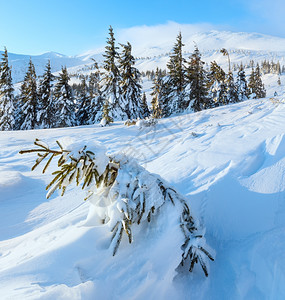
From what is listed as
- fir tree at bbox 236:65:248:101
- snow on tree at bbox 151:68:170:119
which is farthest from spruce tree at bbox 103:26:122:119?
fir tree at bbox 236:65:248:101

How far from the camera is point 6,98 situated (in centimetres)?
2455

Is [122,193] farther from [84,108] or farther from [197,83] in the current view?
[84,108]

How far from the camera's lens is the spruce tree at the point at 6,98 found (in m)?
24.3

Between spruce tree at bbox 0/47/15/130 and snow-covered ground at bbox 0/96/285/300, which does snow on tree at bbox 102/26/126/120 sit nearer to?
spruce tree at bbox 0/47/15/130

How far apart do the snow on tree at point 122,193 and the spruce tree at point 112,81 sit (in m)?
19.1

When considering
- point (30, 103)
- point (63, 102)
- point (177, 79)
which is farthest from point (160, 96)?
point (30, 103)

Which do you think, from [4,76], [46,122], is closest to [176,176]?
[46,122]

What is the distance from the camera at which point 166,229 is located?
1.64 metres

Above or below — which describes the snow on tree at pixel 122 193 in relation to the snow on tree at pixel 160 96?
below

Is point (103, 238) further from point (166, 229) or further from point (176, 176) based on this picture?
point (176, 176)

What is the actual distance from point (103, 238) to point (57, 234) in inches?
28.7

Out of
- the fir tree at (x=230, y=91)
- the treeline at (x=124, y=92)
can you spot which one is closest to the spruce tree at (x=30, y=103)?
the treeline at (x=124, y=92)

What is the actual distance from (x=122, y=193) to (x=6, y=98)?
2906cm

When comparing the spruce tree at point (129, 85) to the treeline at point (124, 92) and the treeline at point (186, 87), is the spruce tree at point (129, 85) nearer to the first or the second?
the treeline at point (124, 92)
